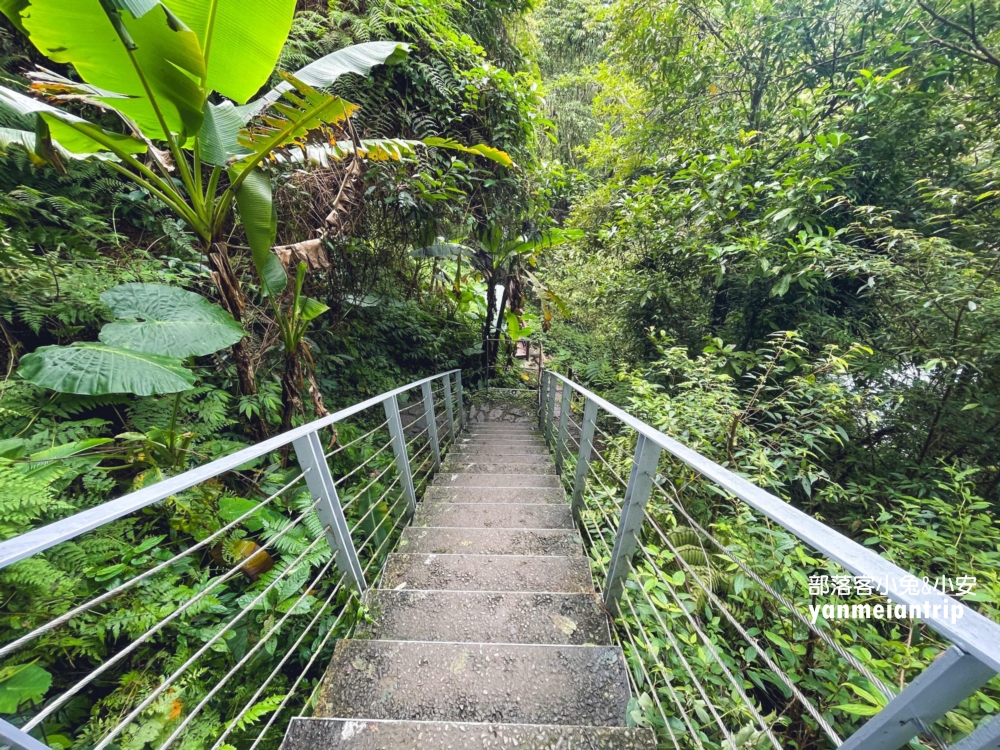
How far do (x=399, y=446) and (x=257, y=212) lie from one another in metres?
1.51

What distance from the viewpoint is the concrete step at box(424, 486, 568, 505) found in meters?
2.84

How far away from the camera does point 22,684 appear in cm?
118

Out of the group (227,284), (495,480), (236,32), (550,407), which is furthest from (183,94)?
(550,407)

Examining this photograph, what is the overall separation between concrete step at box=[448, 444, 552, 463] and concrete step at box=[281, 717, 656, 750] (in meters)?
2.66

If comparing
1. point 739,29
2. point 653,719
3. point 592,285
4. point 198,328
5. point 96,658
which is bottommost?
point 96,658

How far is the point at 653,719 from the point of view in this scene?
3.79 feet

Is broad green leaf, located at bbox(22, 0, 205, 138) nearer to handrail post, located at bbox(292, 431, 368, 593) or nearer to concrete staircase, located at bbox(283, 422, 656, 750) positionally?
handrail post, located at bbox(292, 431, 368, 593)

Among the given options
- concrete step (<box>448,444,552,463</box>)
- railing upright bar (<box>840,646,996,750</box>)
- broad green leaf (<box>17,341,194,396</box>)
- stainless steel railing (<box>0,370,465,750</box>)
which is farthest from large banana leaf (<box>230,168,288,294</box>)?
concrete step (<box>448,444,552,463</box>)

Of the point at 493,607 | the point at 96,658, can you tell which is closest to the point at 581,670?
the point at 493,607

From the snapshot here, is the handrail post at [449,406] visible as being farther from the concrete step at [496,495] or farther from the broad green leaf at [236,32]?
the broad green leaf at [236,32]

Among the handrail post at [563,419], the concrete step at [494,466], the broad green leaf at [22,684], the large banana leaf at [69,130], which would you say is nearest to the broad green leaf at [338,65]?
the large banana leaf at [69,130]

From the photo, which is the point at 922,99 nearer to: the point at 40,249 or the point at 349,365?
the point at 349,365

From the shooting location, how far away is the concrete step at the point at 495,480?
3160 mm

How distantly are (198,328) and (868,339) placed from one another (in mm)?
4896
